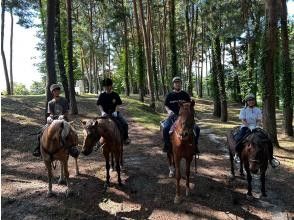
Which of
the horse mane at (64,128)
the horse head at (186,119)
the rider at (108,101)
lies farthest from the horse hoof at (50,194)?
the horse head at (186,119)

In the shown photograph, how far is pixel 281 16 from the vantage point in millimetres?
19328

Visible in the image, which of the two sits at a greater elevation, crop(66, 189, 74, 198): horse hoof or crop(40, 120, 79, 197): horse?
crop(40, 120, 79, 197): horse

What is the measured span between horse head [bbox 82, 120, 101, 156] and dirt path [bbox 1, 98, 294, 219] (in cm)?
121

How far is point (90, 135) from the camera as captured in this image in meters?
9.69

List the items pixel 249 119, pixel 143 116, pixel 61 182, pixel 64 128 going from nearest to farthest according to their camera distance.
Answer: pixel 64 128, pixel 61 182, pixel 249 119, pixel 143 116

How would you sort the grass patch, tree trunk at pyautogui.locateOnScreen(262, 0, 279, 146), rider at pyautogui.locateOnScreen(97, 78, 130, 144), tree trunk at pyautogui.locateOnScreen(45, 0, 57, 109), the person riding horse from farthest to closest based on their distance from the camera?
1. the grass patch
2. tree trunk at pyautogui.locateOnScreen(45, 0, 57, 109)
3. tree trunk at pyautogui.locateOnScreen(262, 0, 279, 146)
4. rider at pyautogui.locateOnScreen(97, 78, 130, 144)
5. the person riding horse

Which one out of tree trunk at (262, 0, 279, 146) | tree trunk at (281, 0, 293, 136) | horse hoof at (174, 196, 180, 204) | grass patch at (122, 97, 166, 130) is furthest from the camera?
grass patch at (122, 97, 166, 130)

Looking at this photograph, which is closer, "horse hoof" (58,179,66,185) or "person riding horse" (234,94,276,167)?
"horse hoof" (58,179,66,185)

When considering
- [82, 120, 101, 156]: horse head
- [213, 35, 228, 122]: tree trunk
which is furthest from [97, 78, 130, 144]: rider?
[213, 35, 228, 122]: tree trunk

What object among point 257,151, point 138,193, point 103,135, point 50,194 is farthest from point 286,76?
point 50,194

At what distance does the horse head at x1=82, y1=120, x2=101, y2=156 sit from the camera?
31.6ft

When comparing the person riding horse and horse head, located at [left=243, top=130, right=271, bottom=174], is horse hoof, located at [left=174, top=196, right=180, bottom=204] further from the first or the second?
the person riding horse

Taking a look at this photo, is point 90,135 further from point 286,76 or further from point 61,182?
point 286,76

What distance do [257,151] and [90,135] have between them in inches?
162
